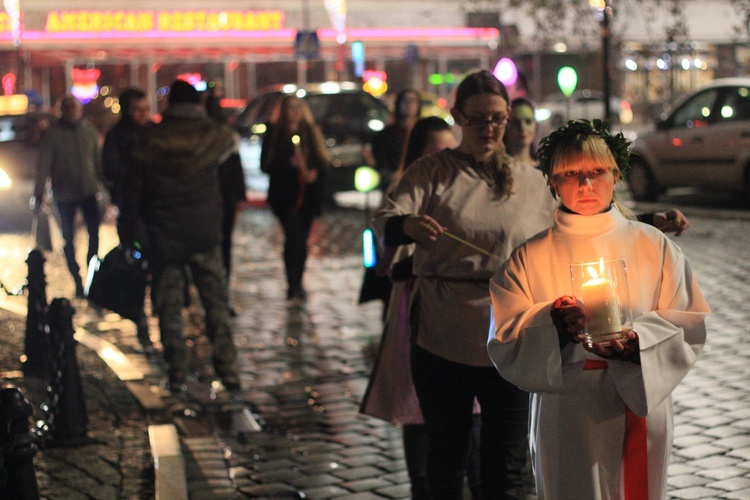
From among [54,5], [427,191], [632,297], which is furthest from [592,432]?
[54,5]

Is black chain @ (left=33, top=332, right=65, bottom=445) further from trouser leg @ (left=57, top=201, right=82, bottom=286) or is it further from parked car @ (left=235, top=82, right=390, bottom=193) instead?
parked car @ (left=235, top=82, right=390, bottom=193)

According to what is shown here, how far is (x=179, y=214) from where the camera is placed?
310 inches

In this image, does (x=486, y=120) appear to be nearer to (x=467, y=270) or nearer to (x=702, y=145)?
(x=467, y=270)

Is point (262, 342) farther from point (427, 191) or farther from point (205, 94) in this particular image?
point (427, 191)

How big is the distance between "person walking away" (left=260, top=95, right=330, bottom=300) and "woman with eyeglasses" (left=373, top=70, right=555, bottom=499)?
6.86 m

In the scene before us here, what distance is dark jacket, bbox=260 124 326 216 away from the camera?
451 inches

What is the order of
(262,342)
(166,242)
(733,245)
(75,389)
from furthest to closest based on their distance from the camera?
(733,245) → (262,342) → (166,242) → (75,389)

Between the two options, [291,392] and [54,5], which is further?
[54,5]

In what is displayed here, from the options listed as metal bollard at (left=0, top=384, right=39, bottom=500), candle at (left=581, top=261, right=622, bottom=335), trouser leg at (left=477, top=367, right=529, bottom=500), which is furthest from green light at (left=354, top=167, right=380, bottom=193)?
candle at (left=581, top=261, right=622, bottom=335)

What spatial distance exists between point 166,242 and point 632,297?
4.81 m

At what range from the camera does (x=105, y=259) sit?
8.50 metres

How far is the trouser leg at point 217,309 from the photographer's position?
808 centimetres

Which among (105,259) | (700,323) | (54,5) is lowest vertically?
(105,259)

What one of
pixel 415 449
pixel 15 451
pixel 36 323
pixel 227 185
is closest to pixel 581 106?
pixel 227 185
